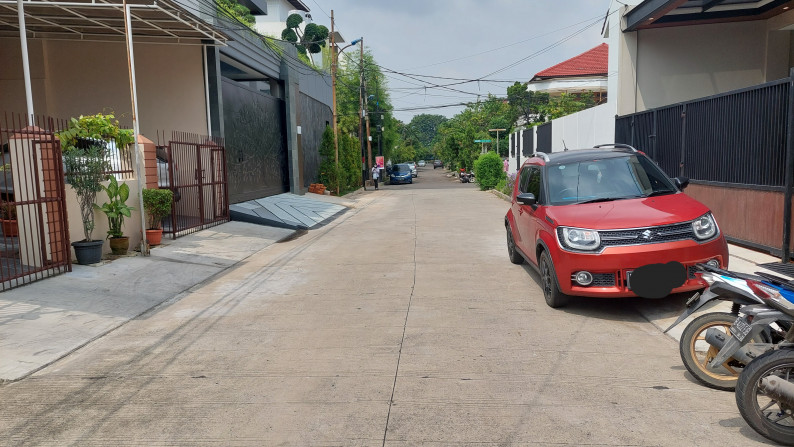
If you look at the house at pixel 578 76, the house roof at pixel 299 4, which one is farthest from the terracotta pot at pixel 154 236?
the house roof at pixel 299 4

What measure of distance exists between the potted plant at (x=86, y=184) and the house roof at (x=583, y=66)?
138 feet

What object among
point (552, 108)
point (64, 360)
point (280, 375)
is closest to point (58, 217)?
point (64, 360)

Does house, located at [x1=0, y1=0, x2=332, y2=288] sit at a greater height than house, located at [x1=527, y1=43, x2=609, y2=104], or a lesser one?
lesser

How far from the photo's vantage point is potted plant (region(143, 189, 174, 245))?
12.1m

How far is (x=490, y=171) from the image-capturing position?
34500 millimetres

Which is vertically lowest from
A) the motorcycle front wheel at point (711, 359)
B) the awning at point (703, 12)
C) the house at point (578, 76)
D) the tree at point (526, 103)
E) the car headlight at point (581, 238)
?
the motorcycle front wheel at point (711, 359)

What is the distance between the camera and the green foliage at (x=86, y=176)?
10.0 metres

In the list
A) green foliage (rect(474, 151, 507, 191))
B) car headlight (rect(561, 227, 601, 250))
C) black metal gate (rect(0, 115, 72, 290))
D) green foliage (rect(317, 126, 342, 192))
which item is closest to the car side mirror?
car headlight (rect(561, 227, 601, 250))

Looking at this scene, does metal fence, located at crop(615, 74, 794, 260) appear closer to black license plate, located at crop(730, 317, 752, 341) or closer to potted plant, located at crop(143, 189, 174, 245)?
black license plate, located at crop(730, 317, 752, 341)

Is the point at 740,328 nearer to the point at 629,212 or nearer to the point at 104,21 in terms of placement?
the point at 629,212

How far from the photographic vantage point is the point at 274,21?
52.5m

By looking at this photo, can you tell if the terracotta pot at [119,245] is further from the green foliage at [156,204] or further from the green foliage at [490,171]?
the green foliage at [490,171]

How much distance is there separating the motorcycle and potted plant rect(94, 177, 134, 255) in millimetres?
9275

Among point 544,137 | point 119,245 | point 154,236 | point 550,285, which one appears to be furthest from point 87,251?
point 544,137
